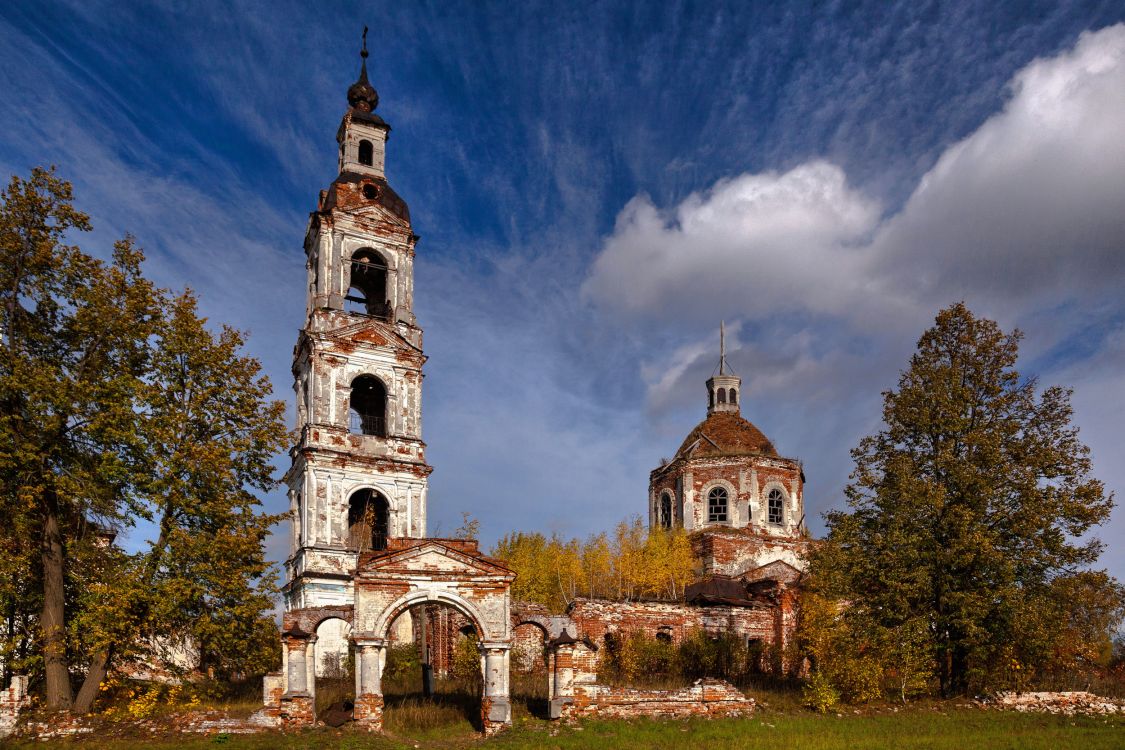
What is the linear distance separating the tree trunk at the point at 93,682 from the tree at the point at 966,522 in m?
17.3

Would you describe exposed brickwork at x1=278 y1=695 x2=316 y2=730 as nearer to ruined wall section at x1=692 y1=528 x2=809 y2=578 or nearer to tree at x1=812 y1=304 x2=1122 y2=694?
tree at x1=812 y1=304 x2=1122 y2=694

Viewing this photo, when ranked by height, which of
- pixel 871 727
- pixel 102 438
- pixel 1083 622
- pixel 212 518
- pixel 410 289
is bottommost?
pixel 871 727

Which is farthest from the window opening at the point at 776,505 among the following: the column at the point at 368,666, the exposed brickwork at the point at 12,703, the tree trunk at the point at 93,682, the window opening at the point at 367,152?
the exposed brickwork at the point at 12,703

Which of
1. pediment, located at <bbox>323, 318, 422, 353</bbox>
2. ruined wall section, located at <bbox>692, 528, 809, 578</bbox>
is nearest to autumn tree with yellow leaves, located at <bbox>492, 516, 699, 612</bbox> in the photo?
ruined wall section, located at <bbox>692, 528, 809, 578</bbox>

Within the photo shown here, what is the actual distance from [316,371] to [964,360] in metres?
20.0

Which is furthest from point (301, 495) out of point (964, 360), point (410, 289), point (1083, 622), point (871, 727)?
point (1083, 622)

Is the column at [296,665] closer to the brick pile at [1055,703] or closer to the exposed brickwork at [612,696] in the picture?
the exposed brickwork at [612,696]

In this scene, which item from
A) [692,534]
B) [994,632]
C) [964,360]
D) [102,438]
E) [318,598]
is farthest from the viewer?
[692,534]

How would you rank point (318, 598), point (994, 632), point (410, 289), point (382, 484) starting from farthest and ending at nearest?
point (410, 289) → point (382, 484) → point (318, 598) → point (994, 632)

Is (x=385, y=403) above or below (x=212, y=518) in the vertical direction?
above

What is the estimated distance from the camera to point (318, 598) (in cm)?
2752

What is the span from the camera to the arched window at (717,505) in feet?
137

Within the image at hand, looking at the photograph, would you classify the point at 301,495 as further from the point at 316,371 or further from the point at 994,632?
the point at 994,632

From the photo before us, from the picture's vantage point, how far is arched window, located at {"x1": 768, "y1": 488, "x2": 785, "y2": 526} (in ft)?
137
